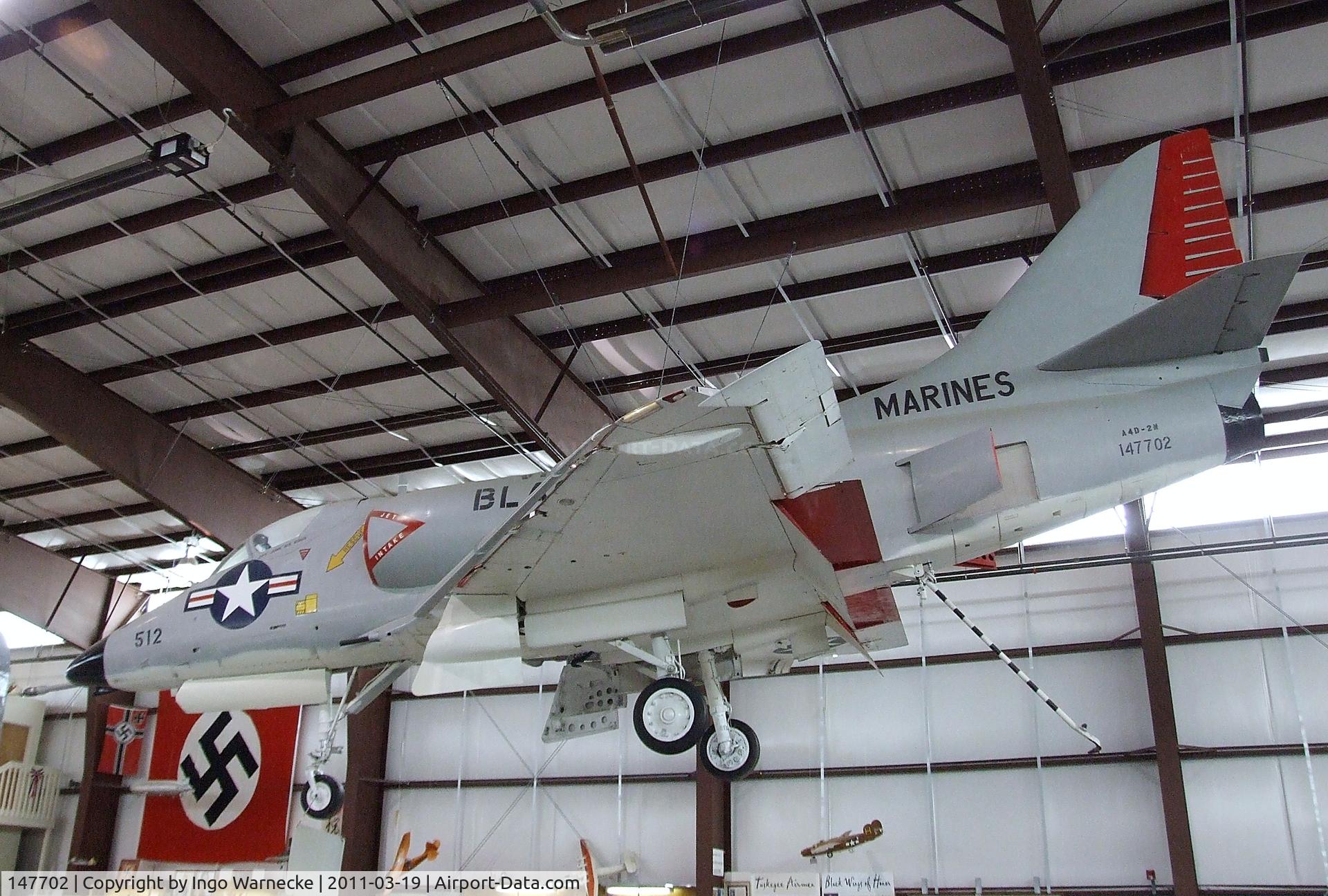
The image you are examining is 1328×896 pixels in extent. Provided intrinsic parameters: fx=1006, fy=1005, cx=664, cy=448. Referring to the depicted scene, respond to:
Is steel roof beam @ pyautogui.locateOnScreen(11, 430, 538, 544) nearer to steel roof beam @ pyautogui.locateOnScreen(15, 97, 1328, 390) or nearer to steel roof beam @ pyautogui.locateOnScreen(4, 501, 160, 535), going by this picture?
steel roof beam @ pyautogui.locateOnScreen(4, 501, 160, 535)

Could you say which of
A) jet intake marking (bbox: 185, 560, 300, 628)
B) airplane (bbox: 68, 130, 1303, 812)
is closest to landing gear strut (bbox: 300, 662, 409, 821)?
airplane (bbox: 68, 130, 1303, 812)

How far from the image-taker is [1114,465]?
747 centimetres

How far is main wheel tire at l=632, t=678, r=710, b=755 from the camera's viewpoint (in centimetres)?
806

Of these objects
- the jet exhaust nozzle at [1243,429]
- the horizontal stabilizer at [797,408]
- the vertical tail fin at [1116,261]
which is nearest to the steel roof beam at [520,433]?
the vertical tail fin at [1116,261]

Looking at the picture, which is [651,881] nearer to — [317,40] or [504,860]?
[504,860]

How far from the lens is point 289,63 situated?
32.9ft

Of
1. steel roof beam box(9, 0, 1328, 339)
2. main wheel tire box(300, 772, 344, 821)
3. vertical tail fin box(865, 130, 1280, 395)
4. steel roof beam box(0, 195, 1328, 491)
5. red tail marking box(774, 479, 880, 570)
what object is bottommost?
main wheel tire box(300, 772, 344, 821)

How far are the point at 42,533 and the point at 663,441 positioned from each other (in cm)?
1927

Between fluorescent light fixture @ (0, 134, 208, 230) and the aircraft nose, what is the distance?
14.0ft

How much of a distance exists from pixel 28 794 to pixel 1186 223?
78.3 ft

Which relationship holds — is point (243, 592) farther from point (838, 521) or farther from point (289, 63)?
point (838, 521)

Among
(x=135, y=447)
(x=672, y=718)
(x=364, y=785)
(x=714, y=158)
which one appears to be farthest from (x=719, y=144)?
(x=364, y=785)

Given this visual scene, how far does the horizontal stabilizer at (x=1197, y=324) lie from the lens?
22.4 feet

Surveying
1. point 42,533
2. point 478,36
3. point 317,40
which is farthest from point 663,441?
point 42,533
